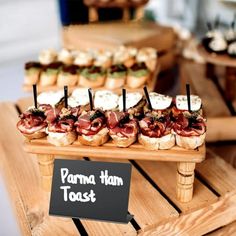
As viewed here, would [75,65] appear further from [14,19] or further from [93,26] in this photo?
[14,19]

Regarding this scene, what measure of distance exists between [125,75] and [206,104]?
57cm

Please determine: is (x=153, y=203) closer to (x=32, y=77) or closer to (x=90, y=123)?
A: (x=90, y=123)

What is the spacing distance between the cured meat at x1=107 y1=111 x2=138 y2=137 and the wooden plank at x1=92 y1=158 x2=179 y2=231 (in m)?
0.32

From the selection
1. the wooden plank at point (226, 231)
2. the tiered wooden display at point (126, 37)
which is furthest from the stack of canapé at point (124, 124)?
the tiered wooden display at point (126, 37)

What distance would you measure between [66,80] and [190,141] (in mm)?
1010

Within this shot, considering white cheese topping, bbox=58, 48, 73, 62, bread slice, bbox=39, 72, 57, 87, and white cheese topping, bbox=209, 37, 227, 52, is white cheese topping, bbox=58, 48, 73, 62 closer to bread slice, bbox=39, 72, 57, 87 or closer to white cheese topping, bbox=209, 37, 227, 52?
bread slice, bbox=39, 72, 57, 87

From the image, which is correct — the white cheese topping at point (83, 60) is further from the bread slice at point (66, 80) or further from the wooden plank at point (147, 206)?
the wooden plank at point (147, 206)

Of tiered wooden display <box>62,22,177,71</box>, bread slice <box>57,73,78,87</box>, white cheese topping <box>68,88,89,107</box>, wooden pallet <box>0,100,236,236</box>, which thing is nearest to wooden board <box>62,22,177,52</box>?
tiered wooden display <box>62,22,177,71</box>

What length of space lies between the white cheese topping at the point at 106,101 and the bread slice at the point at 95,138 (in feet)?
0.56

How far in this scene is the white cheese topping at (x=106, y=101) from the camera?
61.9 inches

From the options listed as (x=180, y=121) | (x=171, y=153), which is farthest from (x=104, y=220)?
(x=180, y=121)

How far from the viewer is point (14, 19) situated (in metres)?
4.50

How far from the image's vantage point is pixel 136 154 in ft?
4.52

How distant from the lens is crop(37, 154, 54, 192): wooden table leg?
4.93 feet
